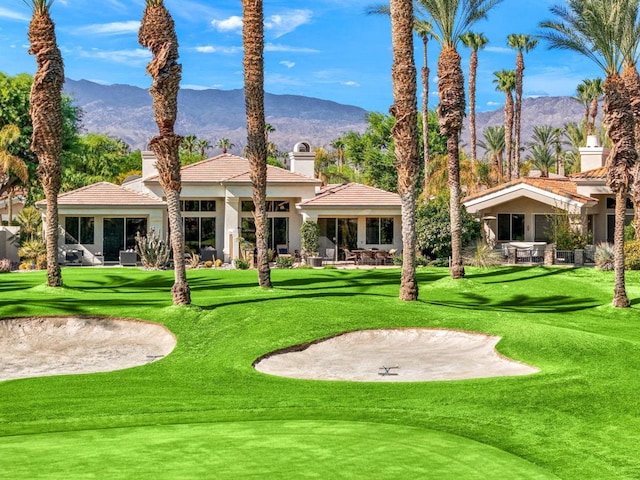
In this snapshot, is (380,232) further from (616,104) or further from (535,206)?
(616,104)

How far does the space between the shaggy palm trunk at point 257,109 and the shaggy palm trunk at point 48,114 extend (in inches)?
281

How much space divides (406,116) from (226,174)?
787 inches

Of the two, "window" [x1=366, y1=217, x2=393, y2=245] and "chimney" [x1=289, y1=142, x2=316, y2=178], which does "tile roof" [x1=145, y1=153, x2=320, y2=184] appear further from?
"window" [x1=366, y1=217, x2=393, y2=245]

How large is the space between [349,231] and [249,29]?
61.9 ft

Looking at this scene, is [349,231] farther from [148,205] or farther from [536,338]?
[536,338]

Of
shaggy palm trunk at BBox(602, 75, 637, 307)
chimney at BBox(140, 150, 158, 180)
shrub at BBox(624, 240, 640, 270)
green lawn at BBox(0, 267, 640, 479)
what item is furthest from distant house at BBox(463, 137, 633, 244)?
chimney at BBox(140, 150, 158, 180)

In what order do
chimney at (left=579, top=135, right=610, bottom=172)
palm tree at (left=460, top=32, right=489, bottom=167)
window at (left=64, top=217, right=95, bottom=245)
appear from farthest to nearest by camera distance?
palm tree at (left=460, top=32, right=489, bottom=167)
chimney at (left=579, top=135, right=610, bottom=172)
window at (left=64, top=217, right=95, bottom=245)

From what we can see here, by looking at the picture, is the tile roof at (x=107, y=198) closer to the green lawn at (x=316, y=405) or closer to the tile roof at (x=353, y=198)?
the tile roof at (x=353, y=198)

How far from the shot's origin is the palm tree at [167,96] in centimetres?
2636

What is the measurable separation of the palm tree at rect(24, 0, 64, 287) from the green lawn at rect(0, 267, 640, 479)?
2.72 m

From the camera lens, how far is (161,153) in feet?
86.4

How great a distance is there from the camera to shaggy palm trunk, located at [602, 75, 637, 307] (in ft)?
95.3

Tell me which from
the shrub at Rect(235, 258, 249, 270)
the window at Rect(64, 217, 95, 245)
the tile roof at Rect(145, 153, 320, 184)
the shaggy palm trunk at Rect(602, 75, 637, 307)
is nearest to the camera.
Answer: the shaggy palm trunk at Rect(602, 75, 637, 307)

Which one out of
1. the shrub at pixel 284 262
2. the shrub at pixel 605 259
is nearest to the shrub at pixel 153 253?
the shrub at pixel 284 262
